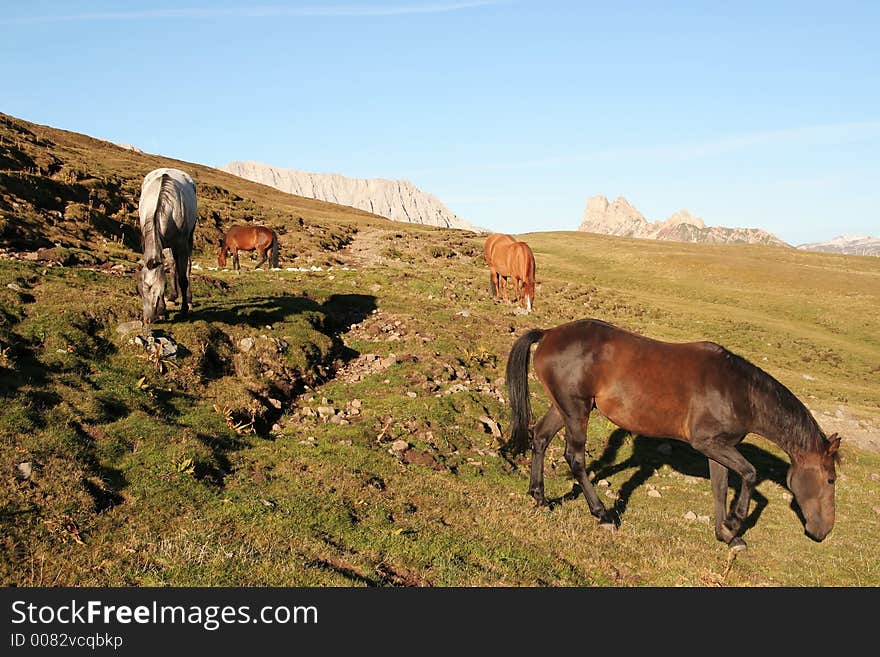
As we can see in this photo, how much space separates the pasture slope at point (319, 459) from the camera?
282 inches

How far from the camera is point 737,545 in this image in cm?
914

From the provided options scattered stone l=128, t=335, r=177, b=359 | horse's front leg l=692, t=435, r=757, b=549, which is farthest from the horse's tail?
horse's front leg l=692, t=435, r=757, b=549

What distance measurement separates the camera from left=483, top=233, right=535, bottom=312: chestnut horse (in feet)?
87.9

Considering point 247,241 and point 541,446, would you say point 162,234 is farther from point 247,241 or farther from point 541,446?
point 247,241

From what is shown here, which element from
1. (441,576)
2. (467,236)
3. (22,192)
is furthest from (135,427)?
(467,236)

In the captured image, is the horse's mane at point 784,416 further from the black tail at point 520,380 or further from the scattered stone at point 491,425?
the scattered stone at point 491,425

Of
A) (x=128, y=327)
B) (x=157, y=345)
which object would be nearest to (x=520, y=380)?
Result: (x=157, y=345)

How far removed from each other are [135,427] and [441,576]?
6.16m

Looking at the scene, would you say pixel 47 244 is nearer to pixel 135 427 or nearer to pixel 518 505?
pixel 135 427

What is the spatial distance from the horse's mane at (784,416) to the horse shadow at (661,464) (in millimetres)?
2673

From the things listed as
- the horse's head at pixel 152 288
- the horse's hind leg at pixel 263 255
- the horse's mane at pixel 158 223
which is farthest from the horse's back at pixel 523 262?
the horse's head at pixel 152 288

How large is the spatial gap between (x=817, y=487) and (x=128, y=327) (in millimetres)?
13779

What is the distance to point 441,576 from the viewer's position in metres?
7.03

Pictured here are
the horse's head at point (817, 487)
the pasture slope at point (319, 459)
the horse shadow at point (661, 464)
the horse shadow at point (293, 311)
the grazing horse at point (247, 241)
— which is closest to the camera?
the pasture slope at point (319, 459)
